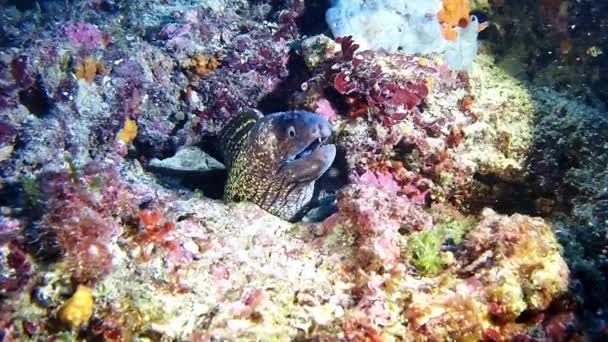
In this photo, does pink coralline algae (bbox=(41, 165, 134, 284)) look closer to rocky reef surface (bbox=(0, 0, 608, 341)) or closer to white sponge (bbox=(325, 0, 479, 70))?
rocky reef surface (bbox=(0, 0, 608, 341))

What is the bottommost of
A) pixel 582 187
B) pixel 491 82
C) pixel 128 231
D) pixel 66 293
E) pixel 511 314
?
pixel 66 293

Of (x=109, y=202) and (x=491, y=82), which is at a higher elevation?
(x=491, y=82)

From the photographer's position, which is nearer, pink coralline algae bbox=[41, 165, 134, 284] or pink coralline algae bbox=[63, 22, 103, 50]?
pink coralline algae bbox=[41, 165, 134, 284]

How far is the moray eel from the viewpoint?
4.21 meters

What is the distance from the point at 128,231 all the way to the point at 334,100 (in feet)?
9.06

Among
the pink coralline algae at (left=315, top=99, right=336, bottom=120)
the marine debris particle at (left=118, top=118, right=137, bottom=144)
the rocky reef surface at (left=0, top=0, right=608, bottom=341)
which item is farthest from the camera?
the marine debris particle at (left=118, top=118, right=137, bottom=144)

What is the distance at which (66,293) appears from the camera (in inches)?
106

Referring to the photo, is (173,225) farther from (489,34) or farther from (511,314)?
(489,34)

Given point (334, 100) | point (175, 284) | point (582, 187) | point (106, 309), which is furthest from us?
point (334, 100)

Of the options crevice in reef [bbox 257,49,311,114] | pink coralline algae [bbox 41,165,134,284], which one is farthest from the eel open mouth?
pink coralline algae [bbox 41,165,134,284]

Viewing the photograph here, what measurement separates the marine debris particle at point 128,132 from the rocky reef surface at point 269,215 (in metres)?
0.03

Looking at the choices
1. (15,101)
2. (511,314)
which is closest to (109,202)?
(511,314)

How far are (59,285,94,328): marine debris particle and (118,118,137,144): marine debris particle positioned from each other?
3.36 m

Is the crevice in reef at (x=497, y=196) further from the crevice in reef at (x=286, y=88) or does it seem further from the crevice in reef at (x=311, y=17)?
the crevice in reef at (x=311, y=17)
